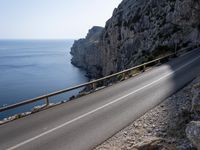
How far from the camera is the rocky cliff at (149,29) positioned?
40.4 meters

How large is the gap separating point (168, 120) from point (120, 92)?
21.2 feet

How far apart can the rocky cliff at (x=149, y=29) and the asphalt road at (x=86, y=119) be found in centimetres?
2030

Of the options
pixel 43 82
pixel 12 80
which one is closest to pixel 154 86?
pixel 43 82

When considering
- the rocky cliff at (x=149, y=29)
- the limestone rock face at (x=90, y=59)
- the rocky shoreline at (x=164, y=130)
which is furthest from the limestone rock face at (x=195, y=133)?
the limestone rock face at (x=90, y=59)

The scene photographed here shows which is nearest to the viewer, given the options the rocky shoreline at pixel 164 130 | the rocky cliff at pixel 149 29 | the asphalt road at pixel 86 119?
the rocky shoreline at pixel 164 130

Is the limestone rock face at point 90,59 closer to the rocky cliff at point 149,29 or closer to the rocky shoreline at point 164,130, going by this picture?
the rocky cliff at point 149,29

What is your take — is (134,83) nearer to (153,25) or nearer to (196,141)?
(196,141)

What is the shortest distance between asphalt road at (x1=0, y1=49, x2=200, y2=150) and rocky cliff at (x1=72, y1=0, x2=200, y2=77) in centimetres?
2030

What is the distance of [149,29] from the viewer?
47.3 m

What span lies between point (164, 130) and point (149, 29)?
1563 inches

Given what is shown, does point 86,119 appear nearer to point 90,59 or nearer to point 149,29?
point 149,29

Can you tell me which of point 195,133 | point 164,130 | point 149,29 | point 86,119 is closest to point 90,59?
point 149,29

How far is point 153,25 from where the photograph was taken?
46969mm

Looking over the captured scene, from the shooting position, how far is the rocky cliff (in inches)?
1591
